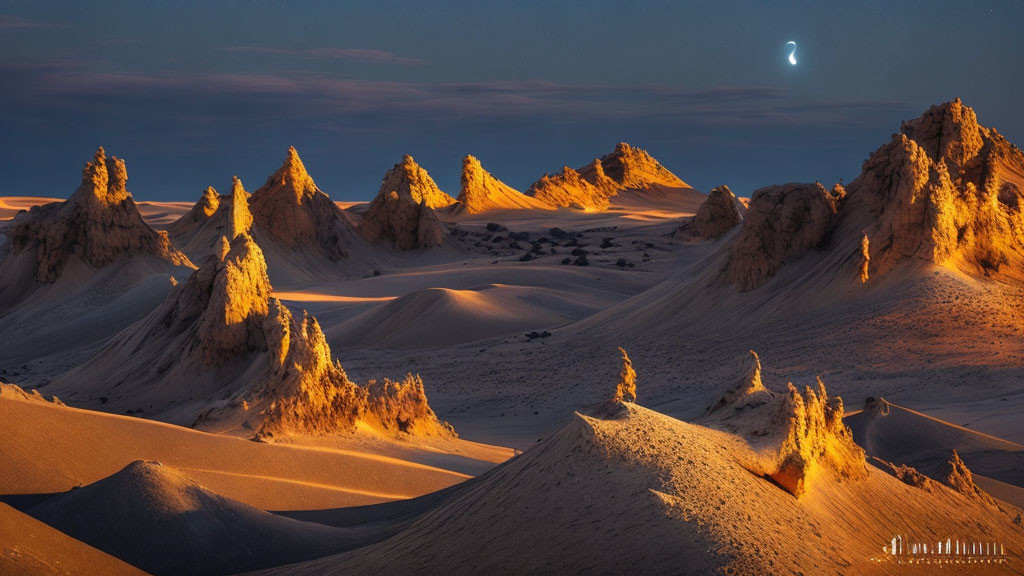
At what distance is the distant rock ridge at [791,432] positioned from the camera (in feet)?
23.8

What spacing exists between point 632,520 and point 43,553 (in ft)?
11.6

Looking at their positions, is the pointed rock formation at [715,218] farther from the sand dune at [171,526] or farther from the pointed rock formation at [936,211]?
the sand dune at [171,526]

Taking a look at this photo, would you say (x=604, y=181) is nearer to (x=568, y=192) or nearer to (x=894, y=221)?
(x=568, y=192)

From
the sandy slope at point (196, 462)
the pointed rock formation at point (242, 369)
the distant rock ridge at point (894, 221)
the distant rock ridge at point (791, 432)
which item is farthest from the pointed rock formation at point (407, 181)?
the distant rock ridge at point (791, 432)

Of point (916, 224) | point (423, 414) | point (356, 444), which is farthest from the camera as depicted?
point (916, 224)

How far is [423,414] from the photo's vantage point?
557 inches

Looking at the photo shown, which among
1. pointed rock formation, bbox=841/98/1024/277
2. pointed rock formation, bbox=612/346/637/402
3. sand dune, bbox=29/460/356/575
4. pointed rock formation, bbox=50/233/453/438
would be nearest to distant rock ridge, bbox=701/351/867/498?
sand dune, bbox=29/460/356/575

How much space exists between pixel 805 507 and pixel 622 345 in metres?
16.4

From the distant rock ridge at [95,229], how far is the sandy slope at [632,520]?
72.9 feet

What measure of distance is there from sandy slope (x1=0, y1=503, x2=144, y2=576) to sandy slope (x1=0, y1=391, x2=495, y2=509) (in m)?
1.51

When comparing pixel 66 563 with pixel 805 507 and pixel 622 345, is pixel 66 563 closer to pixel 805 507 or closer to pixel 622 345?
pixel 805 507

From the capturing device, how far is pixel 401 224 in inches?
1836

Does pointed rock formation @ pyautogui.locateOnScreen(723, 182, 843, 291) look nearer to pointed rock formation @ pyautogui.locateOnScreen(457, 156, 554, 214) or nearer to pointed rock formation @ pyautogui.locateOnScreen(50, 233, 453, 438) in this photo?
pointed rock formation @ pyautogui.locateOnScreen(50, 233, 453, 438)

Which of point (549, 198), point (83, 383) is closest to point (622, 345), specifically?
point (83, 383)
